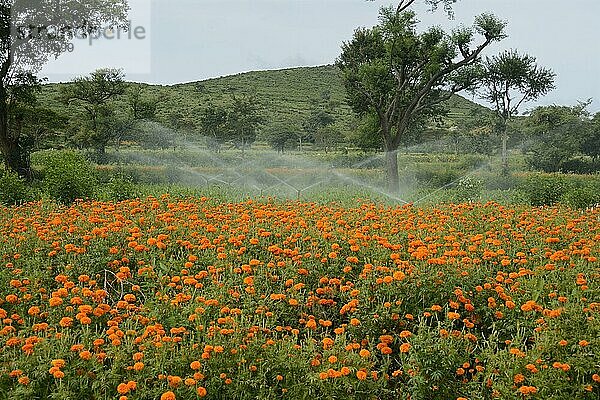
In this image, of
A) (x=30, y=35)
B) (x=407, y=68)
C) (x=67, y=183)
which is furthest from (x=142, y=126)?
(x=67, y=183)

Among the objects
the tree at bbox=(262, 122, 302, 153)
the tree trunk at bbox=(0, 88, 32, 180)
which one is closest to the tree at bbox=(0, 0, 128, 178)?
the tree trunk at bbox=(0, 88, 32, 180)

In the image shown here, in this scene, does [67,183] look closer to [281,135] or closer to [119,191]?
[119,191]

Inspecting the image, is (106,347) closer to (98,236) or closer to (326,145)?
(98,236)

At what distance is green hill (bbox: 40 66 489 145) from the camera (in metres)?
42.2

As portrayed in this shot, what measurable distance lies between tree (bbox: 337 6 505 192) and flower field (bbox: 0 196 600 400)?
1377 centimetres

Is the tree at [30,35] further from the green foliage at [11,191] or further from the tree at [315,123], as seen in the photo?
the tree at [315,123]

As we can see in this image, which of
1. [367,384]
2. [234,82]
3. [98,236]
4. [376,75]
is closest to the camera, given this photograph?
[367,384]

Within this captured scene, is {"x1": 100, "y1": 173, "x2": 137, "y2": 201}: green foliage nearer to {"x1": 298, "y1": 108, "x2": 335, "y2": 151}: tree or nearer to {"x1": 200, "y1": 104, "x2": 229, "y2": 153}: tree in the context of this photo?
{"x1": 200, "y1": 104, "x2": 229, "y2": 153}: tree

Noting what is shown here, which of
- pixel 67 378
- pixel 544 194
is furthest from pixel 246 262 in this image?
pixel 544 194

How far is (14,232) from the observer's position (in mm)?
5789

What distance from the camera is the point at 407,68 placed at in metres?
21.2

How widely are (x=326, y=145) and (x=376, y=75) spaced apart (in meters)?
22.8

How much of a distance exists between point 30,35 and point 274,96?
42617mm

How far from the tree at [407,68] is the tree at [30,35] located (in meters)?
9.11
